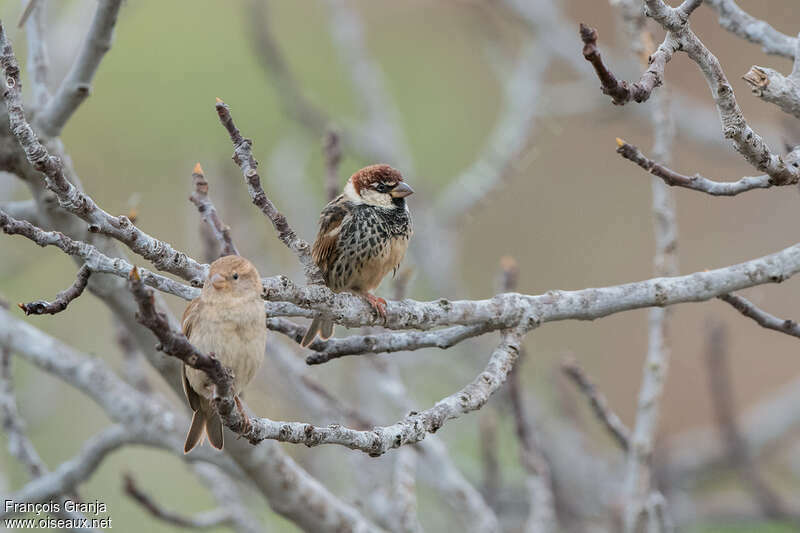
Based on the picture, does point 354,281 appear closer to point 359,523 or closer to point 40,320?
point 359,523

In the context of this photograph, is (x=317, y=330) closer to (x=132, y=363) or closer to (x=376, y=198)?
(x=376, y=198)

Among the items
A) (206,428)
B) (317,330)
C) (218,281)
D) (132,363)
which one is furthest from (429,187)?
(218,281)

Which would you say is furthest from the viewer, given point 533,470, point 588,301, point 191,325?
point 533,470

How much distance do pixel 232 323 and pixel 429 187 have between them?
4872 millimetres

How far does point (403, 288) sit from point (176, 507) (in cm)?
442

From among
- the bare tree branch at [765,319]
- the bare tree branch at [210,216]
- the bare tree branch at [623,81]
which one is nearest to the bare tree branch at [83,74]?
the bare tree branch at [210,216]

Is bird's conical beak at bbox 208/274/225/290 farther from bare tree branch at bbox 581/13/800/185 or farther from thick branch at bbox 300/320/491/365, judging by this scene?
bare tree branch at bbox 581/13/800/185

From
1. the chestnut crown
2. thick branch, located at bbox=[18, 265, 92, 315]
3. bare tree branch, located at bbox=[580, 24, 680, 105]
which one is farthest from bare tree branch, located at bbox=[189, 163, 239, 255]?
bare tree branch, located at bbox=[580, 24, 680, 105]

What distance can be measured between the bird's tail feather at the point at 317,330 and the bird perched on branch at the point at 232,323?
1.48 feet

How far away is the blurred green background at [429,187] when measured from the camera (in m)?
6.27

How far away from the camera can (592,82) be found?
5930 mm

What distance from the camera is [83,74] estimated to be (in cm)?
293

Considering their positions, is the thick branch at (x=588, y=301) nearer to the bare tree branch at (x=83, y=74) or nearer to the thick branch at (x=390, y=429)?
the thick branch at (x=390, y=429)

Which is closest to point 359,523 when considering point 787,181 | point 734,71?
point 787,181
